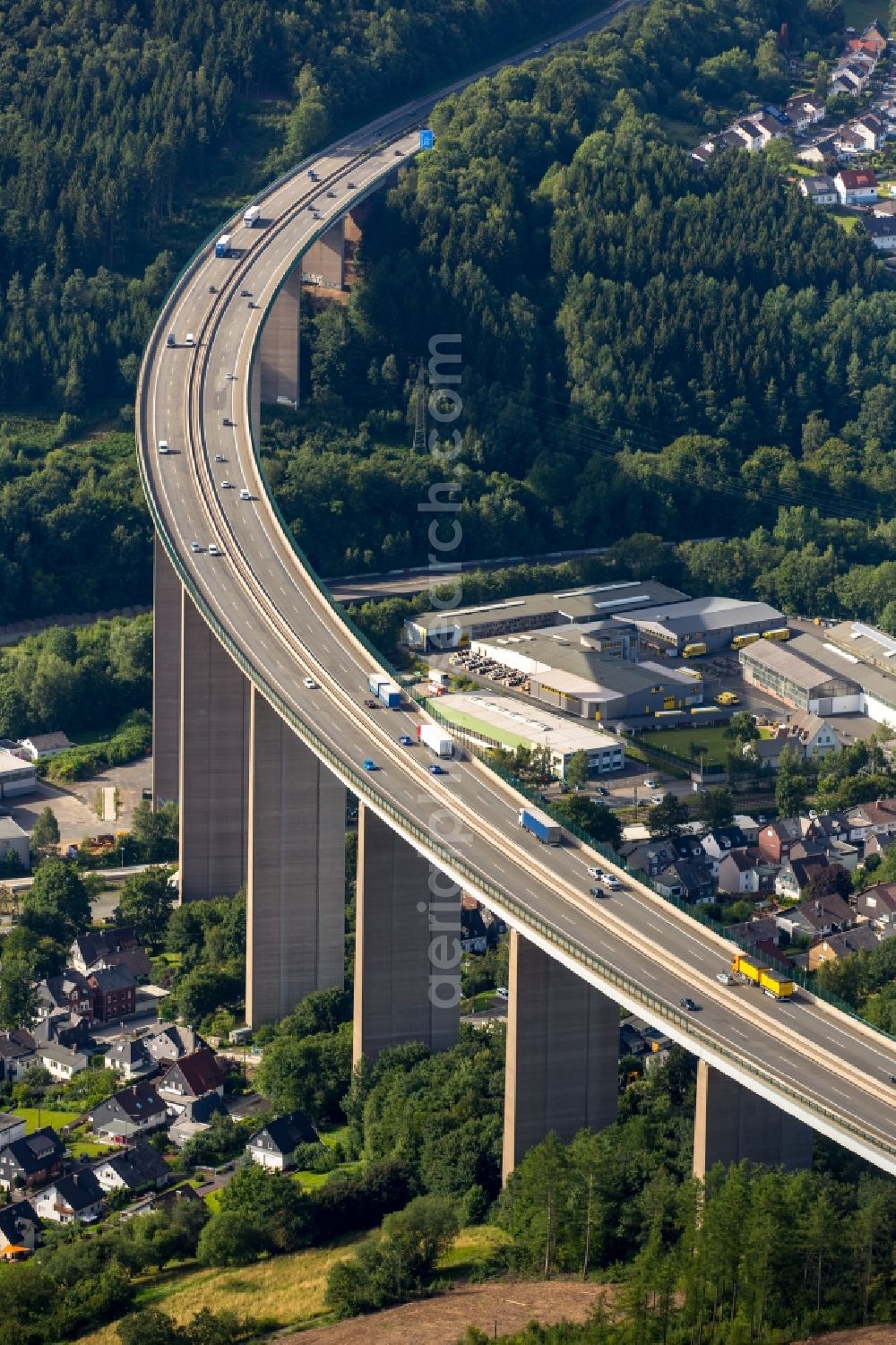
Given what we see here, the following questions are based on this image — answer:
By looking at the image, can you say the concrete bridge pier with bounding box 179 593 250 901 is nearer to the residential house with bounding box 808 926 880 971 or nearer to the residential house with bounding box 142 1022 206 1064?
the residential house with bounding box 142 1022 206 1064

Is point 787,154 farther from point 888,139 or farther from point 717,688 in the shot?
point 717,688

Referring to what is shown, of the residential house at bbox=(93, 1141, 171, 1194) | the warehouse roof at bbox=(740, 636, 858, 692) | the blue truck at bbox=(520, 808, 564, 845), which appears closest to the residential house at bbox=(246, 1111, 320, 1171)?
the residential house at bbox=(93, 1141, 171, 1194)

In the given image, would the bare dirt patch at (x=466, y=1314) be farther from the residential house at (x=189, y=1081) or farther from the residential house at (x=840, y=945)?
the residential house at (x=840, y=945)

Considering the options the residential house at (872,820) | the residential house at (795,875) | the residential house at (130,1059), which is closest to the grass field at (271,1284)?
the residential house at (130,1059)

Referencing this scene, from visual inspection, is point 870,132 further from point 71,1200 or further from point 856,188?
point 71,1200

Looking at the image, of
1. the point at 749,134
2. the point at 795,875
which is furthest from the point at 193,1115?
the point at 749,134
